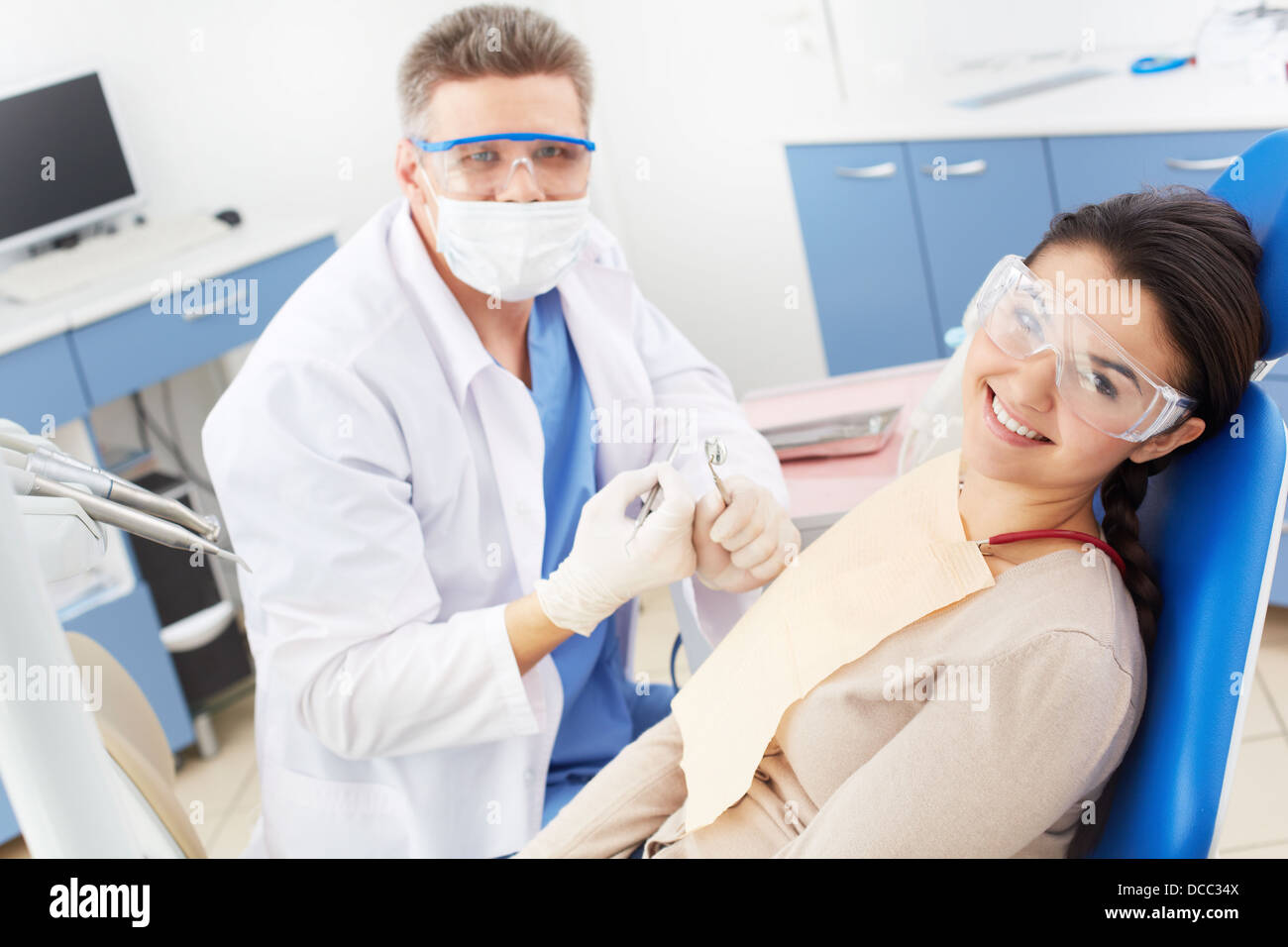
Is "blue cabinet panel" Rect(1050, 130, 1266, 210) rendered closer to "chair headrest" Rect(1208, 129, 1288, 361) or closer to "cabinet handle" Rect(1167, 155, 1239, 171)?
"cabinet handle" Rect(1167, 155, 1239, 171)

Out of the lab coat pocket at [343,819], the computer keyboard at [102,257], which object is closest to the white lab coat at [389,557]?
the lab coat pocket at [343,819]

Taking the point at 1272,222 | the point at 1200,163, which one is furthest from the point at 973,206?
the point at 1272,222

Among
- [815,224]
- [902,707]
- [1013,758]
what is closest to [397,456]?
[902,707]

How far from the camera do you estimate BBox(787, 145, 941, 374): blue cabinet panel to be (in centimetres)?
287

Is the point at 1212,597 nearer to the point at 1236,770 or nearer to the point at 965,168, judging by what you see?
the point at 1236,770

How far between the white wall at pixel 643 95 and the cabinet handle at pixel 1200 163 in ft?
Result: 2.65

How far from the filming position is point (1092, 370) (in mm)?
938

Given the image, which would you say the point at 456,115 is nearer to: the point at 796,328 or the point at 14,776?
the point at 14,776

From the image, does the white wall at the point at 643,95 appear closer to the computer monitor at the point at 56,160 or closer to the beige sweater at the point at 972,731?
the computer monitor at the point at 56,160

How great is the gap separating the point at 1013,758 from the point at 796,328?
294 cm

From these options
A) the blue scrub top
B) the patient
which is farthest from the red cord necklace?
the blue scrub top

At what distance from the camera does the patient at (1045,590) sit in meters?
0.86

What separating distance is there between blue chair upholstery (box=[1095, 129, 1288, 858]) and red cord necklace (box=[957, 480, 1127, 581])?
38 mm
